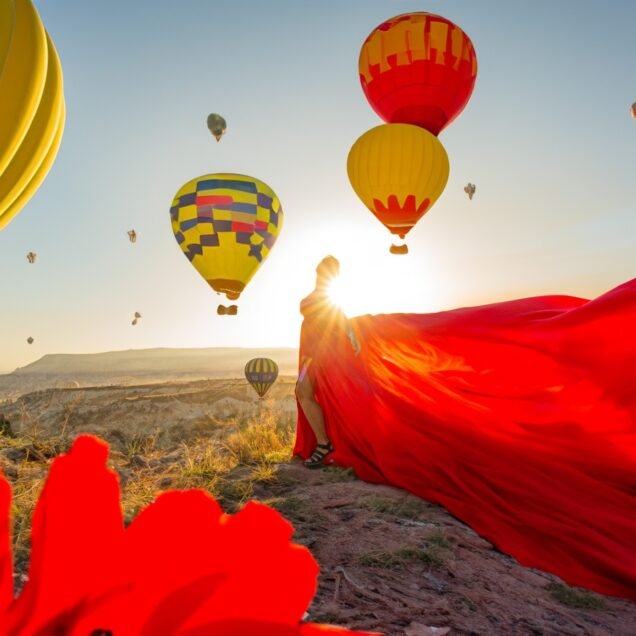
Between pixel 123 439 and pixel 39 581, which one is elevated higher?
pixel 39 581

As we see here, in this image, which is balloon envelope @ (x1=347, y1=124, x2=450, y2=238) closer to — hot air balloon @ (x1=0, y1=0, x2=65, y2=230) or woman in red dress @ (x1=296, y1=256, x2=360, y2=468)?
woman in red dress @ (x1=296, y1=256, x2=360, y2=468)

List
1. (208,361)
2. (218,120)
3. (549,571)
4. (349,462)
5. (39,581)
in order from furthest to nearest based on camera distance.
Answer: (208,361) → (218,120) → (349,462) → (549,571) → (39,581)

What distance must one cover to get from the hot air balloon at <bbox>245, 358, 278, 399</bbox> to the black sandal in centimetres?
1728

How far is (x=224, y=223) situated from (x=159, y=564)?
533 inches

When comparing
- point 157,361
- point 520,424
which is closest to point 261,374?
point 520,424

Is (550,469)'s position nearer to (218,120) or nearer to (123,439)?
(123,439)

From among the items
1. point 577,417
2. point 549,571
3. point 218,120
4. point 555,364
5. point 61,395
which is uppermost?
point 218,120

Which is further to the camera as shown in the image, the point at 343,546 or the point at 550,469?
the point at 550,469

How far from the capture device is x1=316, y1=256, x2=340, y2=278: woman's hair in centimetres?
589

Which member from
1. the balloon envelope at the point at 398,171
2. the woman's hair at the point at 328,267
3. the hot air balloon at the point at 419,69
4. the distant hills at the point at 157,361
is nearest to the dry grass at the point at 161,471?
the woman's hair at the point at 328,267

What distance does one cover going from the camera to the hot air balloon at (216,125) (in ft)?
65.3

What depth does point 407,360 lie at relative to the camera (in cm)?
540

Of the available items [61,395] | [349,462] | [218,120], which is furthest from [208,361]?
[349,462]

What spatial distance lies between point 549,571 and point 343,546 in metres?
1.34
